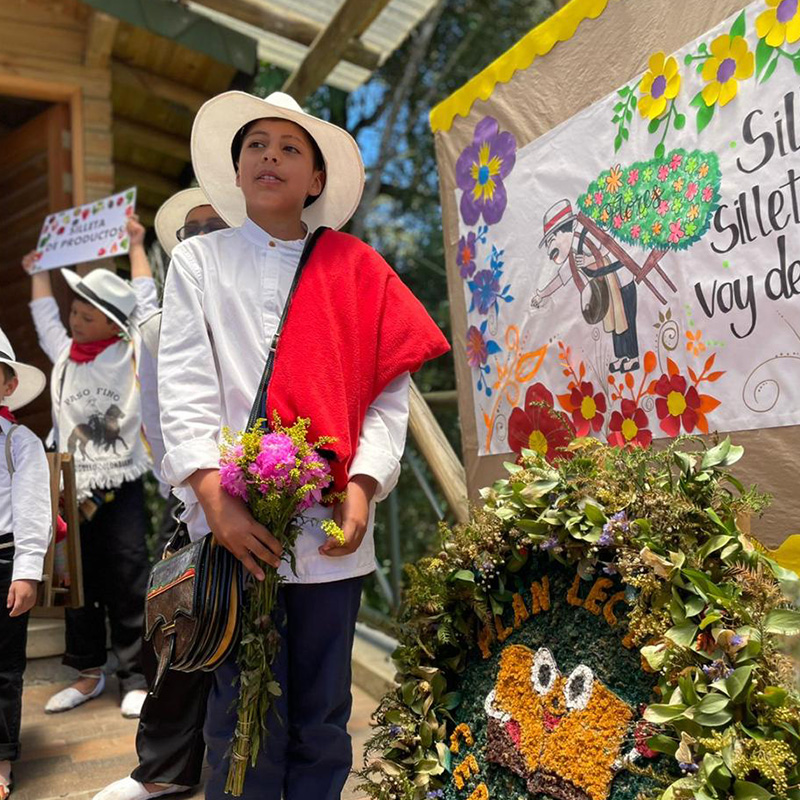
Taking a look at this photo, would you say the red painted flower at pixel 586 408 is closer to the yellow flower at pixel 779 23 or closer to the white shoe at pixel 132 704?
the yellow flower at pixel 779 23

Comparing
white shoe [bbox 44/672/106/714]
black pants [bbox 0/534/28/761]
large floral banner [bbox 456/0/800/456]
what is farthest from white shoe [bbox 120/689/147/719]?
large floral banner [bbox 456/0/800/456]

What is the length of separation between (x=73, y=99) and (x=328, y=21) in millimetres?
1410

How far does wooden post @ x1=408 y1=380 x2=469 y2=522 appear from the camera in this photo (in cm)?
286

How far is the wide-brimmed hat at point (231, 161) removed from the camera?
181 cm

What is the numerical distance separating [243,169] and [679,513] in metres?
1.10

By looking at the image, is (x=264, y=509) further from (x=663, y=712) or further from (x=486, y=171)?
(x=486, y=171)

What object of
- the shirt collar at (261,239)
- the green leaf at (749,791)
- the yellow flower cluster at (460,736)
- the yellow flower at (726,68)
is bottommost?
the yellow flower cluster at (460,736)

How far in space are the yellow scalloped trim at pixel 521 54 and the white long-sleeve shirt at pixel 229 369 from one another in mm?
1065

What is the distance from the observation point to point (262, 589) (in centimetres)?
157

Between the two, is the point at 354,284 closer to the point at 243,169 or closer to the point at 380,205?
the point at 243,169

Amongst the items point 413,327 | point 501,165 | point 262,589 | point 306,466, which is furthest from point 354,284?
point 501,165

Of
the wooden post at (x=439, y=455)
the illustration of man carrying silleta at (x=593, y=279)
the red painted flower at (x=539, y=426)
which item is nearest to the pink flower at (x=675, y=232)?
the illustration of man carrying silleta at (x=593, y=279)

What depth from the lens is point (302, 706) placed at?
1.70 meters

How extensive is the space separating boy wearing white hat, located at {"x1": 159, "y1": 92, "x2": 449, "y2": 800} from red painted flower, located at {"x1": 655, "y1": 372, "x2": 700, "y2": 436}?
0.57 m
